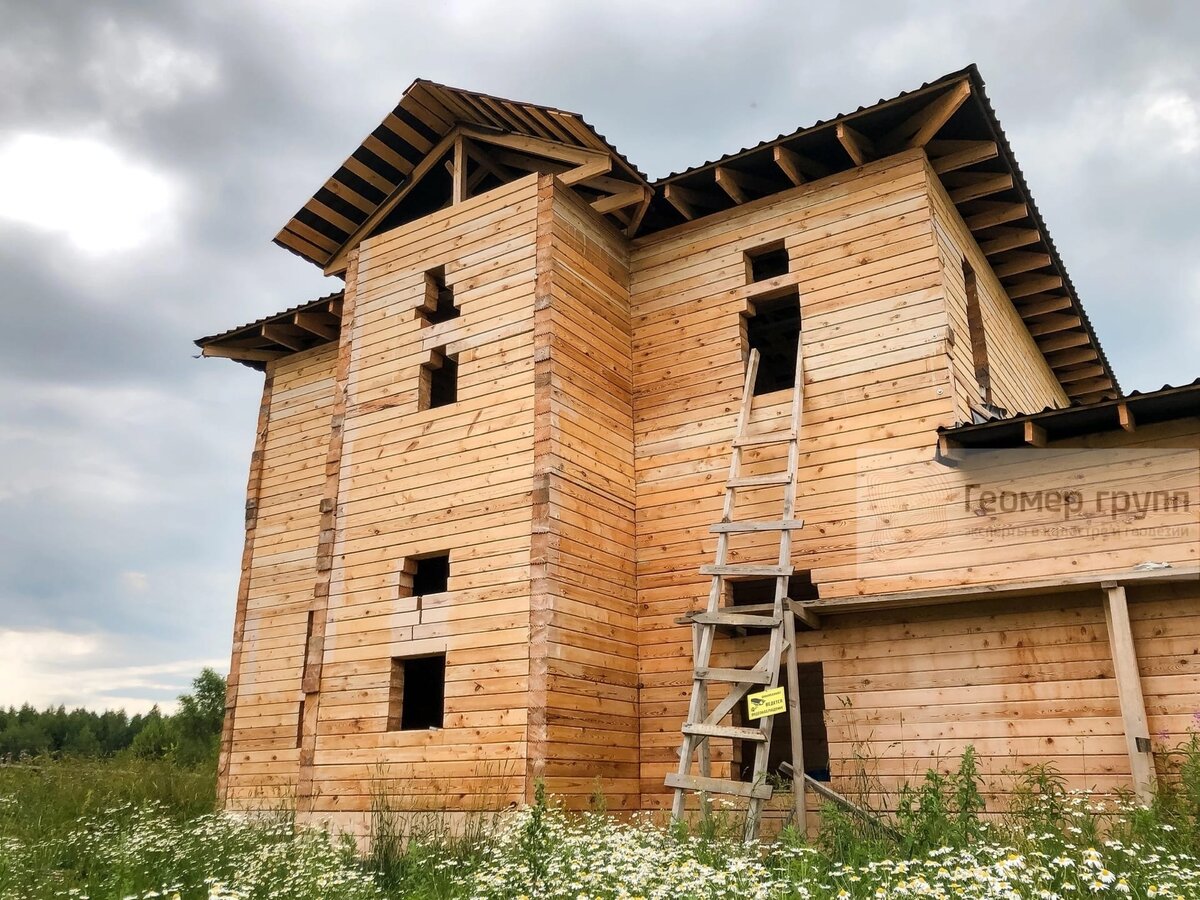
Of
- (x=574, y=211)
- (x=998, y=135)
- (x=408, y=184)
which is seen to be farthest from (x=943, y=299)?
(x=408, y=184)

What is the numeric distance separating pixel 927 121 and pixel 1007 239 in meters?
2.92

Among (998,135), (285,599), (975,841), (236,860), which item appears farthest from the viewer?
(285,599)

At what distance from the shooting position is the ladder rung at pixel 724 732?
866cm

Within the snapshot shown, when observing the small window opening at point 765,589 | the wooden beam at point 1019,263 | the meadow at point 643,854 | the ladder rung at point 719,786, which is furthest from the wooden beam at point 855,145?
the ladder rung at point 719,786

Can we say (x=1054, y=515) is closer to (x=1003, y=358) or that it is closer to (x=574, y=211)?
(x=1003, y=358)

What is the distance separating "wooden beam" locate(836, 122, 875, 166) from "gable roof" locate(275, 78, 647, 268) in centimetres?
259

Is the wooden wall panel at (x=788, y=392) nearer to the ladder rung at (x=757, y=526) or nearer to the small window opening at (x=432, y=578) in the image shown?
the ladder rung at (x=757, y=526)

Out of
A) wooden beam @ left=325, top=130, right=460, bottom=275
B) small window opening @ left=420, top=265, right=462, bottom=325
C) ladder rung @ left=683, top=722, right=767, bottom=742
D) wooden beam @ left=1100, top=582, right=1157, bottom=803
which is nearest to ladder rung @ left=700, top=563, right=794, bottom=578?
ladder rung @ left=683, top=722, right=767, bottom=742

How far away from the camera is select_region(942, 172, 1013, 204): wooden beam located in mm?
11930

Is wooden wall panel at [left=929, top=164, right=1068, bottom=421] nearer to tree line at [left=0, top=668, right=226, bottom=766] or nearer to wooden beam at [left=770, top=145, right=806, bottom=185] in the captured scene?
wooden beam at [left=770, top=145, right=806, bottom=185]

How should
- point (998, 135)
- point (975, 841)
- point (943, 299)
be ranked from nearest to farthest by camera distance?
1. point (975, 841)
2. point (943, 299)
3. point (998, 135)

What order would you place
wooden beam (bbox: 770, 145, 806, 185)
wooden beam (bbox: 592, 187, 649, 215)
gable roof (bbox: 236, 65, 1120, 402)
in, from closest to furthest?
gable roof (bbox: 236, 65, 1120, 402) < wooden beam (bbox: 770, 145, 806, 185) < wooden beam (bbox: 592, 187, 649, 215)

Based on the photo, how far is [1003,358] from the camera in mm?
13188

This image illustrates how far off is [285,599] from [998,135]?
12.1 metres
